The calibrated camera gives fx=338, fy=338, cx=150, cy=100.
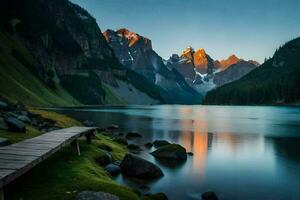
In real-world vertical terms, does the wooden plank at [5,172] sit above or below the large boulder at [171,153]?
above

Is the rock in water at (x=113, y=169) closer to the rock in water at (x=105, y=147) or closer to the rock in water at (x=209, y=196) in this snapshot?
the rock in water at (x=105, y=147)

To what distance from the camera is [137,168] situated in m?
30.3

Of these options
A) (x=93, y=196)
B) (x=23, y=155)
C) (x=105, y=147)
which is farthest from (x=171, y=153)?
(x=23, y=155)

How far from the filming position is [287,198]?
88.0 ft

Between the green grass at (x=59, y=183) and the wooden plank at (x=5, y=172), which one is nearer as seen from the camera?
the wooden plank at (x=5, y=172)

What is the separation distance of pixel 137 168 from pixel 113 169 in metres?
2.16

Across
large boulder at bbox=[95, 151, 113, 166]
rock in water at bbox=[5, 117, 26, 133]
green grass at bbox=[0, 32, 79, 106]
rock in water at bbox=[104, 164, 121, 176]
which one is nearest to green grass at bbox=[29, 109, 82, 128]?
large boulder at bbox=[95, 151, 113, 166]

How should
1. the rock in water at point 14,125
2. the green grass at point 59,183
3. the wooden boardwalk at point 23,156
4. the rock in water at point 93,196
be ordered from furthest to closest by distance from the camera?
the rock in water at point 14,125 → the green grass at point 59,183 → the rock in water at point 93,196 → the wooden boardwalk at point 23,156

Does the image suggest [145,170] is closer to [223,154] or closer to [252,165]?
[252,165]

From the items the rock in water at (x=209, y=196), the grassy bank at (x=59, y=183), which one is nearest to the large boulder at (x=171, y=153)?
the rock in water at (x=209, y=196)

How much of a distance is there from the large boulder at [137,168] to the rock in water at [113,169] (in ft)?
1.82

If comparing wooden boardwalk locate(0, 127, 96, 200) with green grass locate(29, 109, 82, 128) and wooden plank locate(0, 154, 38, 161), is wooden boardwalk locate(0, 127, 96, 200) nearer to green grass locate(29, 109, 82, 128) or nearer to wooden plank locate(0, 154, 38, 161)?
wooden plank locate(0, 154, 38, 161)

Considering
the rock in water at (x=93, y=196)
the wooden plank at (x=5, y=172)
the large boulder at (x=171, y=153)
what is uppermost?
the wooden plank at (x=5, y=172)

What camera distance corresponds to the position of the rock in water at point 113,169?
29378mm
